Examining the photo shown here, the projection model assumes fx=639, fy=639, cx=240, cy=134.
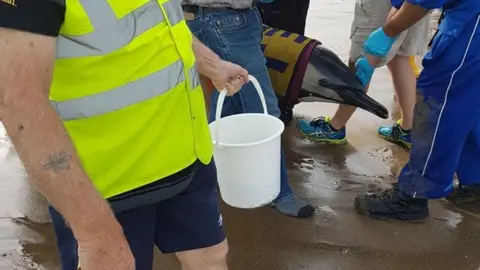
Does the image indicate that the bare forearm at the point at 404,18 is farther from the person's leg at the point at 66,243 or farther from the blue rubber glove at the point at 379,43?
the person's leg at the point at 66,243

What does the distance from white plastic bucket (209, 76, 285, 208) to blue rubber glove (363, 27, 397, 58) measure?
104 centimetres

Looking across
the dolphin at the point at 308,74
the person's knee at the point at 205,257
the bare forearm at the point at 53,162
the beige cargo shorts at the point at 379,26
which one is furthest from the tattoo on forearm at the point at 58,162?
the beige cargo shorts at the point at 379,26

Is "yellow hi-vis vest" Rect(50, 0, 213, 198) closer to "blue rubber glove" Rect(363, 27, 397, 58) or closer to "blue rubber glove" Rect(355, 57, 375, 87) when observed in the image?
"blue rubber glove" Rect(363, 27, 397, 58)

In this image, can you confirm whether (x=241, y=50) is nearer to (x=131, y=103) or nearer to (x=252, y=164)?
(x=252, y=164)

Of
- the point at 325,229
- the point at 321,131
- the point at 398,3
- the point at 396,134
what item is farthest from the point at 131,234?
the point at 396,134

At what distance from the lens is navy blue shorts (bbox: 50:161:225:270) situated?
194 centimetres

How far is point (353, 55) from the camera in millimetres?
4160

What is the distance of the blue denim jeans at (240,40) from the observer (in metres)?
2.92

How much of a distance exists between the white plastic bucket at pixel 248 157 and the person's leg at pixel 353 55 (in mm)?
1445

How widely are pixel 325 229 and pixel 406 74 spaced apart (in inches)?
53.7

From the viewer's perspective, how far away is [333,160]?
407 cm

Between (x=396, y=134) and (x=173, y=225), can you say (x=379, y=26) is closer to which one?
(x=396, y=134)

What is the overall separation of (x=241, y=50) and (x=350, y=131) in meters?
1.68

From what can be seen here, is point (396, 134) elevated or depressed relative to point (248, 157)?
depressed
